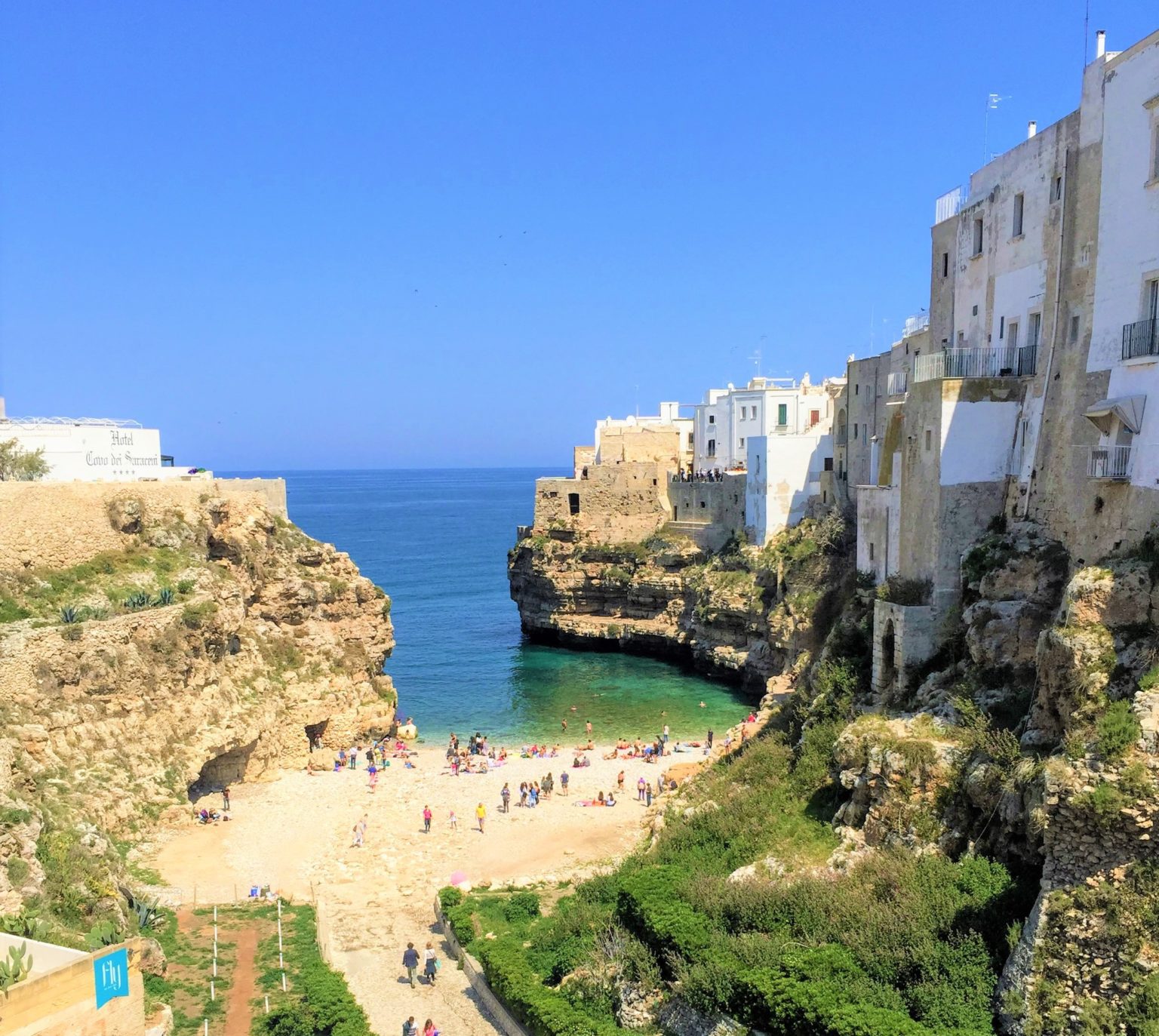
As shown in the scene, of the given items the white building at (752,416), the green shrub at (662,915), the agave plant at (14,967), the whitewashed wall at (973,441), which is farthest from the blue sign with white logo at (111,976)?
the white building at (752,416)

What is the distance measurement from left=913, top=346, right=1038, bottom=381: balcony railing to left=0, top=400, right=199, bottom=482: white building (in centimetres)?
2504

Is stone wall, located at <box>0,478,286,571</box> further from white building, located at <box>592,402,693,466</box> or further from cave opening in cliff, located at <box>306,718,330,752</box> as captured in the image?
white building, located at <box>592,402,693,466</box>

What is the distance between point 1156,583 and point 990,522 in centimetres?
538

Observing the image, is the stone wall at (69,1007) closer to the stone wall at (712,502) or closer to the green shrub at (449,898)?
the green shrub at (449,898)

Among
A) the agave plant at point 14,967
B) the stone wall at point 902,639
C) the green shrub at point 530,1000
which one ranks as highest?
the stone wall at point 902,639

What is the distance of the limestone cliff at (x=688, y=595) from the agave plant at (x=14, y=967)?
2347cm

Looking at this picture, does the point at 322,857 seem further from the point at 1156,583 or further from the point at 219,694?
the point at 1156,583

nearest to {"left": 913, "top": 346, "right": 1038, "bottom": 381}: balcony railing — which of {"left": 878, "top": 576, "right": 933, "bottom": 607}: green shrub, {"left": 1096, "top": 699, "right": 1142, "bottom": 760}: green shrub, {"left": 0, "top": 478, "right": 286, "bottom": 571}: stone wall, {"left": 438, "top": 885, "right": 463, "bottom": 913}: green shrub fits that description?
{"left": 878, "top": 576, "right": 933, "bottom": 607}: green shrub

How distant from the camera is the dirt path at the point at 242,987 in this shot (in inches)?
574

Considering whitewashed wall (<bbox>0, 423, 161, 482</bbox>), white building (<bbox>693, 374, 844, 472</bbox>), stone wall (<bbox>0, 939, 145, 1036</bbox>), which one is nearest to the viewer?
stone wall (<bbox>0, 939, 145, 1036</bbox>)

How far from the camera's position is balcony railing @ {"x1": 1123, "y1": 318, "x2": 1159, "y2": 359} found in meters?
14.2

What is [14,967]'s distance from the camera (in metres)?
10.3

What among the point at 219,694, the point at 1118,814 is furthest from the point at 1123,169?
the point at 219,694

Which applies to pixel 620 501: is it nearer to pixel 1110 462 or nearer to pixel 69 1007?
pixel 1110 462
